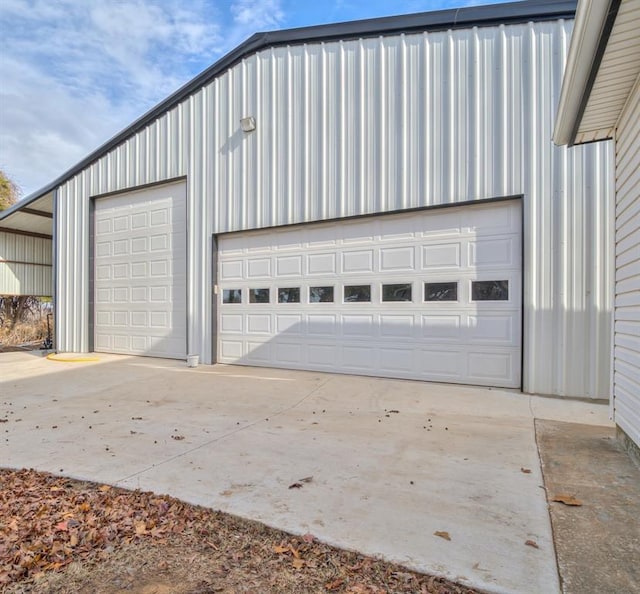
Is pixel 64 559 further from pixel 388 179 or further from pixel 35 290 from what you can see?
pixel 35 290


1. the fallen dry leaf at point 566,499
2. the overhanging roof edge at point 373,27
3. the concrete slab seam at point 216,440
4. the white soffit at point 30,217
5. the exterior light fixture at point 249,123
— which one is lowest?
the concrete slab seam at point 216,440

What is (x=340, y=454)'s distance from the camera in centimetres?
312

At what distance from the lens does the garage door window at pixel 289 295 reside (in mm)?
7000

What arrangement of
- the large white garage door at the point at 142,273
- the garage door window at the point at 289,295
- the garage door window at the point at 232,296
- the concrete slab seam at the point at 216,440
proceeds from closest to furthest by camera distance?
the concrete slab seam at the point at 216,440, the garage door window at the point at 289,295, the garage door window at the point at 232,296, the large white garage door at the point at 142,273

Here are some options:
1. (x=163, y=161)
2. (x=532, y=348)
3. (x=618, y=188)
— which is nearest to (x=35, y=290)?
(x=163, y=161)

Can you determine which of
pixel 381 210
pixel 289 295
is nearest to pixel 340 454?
pixel 381 210

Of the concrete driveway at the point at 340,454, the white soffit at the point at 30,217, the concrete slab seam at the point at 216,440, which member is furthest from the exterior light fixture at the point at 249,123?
the white soffit at the point at 30,217

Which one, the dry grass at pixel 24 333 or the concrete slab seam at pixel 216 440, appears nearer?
the concrete slab seam at pixel 216 440

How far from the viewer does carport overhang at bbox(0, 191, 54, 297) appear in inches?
435

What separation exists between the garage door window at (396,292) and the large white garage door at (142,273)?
4.35 metres

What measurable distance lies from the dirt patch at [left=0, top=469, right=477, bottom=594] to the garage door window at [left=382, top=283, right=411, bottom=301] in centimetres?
450

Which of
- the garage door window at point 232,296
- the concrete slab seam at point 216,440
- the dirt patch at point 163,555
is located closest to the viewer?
the dirt patch at point 163,555

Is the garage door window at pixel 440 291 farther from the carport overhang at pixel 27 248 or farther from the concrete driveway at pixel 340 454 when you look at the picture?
the carport overhang at pixel 27 248

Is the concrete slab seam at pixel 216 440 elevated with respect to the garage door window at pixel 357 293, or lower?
lower
